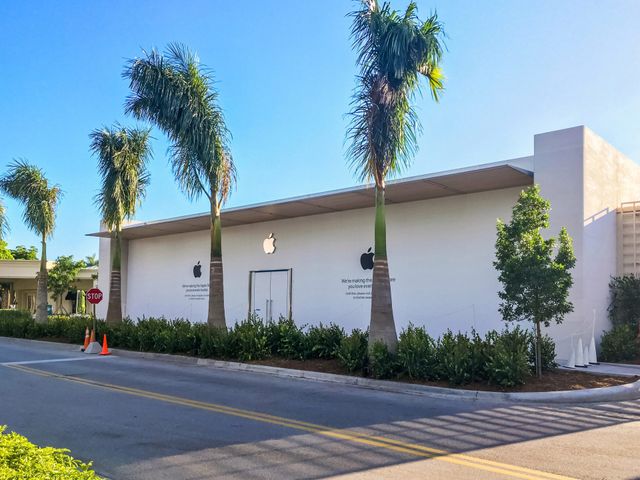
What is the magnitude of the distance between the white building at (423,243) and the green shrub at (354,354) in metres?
4.80

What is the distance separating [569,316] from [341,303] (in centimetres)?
863

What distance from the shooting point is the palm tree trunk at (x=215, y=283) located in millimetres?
17422

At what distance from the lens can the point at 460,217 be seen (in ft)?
58.6

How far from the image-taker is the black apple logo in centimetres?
2010

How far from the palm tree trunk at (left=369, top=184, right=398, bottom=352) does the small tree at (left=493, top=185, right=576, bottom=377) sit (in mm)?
2556

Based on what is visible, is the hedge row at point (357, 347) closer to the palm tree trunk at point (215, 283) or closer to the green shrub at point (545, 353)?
the green shrub at point (545, 353)

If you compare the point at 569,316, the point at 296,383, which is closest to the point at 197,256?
the point at 296,383

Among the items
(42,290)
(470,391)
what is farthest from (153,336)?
(42,290)

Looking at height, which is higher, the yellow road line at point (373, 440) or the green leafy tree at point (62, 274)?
the green leafy tree at point (62, 274)

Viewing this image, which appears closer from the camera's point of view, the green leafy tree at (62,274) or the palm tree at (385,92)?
the palm tree at (385,92)

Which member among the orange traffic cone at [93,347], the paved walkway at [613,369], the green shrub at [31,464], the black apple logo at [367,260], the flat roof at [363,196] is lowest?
the orange traffic cone at [93,347]

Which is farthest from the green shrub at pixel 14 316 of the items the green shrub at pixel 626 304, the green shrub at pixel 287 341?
the green shrub at pixel 626 304

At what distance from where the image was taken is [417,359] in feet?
39.5

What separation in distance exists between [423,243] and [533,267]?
7.41 m
